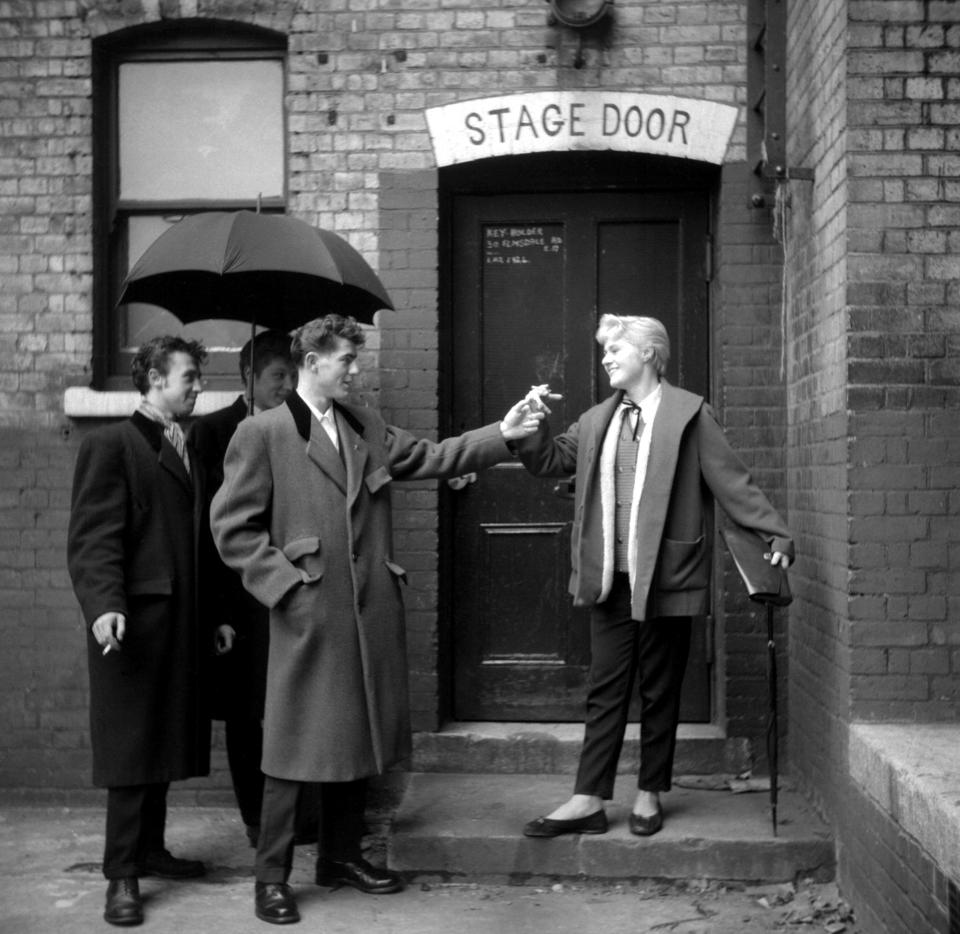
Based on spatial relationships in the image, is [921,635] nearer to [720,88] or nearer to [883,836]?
[883,836]

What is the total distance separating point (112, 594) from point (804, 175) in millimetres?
3159

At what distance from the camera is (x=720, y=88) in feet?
20.1

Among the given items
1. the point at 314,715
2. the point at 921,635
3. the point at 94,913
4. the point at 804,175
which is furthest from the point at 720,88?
the point at 94,913

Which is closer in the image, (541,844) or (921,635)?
(921,635)

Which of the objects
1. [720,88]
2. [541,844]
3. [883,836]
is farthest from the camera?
[720,88]

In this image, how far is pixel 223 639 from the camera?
529cm

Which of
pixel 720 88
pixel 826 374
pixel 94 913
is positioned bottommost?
pixel 94 913

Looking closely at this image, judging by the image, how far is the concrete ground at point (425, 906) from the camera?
15.6 feet

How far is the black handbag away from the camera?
4887 mm

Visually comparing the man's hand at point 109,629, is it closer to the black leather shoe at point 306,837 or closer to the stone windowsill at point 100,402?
the black leather shoe at point 306,837

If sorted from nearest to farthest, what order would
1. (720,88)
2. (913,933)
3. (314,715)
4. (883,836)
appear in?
(913,933) → (883,836) → (314,715) → (720,88)

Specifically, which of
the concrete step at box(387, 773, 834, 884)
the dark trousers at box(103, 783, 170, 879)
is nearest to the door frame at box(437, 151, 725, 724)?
the concrete step at box(387, 773, 834, 884)

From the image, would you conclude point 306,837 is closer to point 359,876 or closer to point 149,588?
point 359,876

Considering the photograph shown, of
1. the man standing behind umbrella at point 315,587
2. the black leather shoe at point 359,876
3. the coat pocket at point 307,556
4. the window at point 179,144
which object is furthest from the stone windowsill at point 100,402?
the black leather shoe at point 359,876
